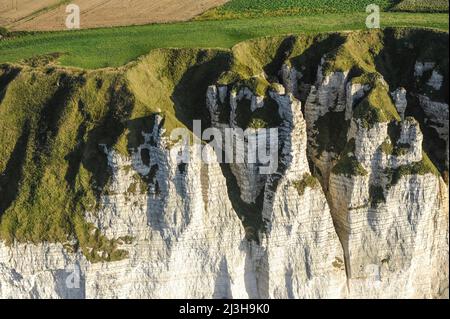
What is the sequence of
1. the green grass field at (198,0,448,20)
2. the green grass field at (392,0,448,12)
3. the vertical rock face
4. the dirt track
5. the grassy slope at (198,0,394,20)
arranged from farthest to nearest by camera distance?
the dirt track < the grassy slope at (198,0,394,20) < the green grass field at (198,0,448,20) < the green grass field at (392,0,448,12) < the vertical rock face

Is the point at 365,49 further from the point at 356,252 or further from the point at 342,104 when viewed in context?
the point at 356,252

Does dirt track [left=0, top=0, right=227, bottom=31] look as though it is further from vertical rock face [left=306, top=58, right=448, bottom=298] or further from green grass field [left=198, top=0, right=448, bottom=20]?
vertical rock face [left=306, top=58, right=448, bottom=298]

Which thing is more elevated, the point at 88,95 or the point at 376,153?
the point at 88,95

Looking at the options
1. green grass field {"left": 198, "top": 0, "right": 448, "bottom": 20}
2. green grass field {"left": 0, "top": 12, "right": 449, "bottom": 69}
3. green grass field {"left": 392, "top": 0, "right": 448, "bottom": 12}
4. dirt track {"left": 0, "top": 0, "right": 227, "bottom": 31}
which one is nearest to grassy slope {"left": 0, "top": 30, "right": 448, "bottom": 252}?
green grass field {"left": 0, "top": 12, "right": 449, "bottom": 69}

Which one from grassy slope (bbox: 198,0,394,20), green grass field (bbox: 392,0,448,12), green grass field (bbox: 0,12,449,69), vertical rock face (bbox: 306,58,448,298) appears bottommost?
vertical rock face (bbox: 306,58,448,298)
